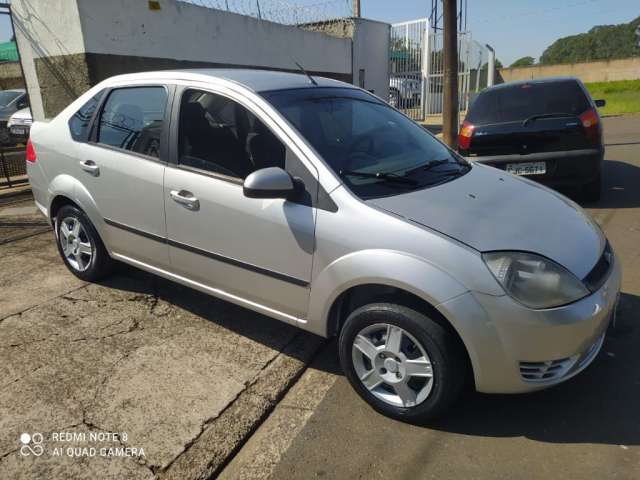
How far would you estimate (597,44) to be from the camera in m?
102

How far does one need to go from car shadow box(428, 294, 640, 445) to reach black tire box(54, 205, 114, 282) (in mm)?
2938

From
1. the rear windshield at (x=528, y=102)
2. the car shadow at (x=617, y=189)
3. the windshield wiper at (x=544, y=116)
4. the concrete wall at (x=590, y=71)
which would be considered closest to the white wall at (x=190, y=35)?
the rear windshield at (x=528, y=102)

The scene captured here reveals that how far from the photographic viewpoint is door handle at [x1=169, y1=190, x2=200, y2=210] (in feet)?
10.3

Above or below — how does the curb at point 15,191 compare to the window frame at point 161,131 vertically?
below

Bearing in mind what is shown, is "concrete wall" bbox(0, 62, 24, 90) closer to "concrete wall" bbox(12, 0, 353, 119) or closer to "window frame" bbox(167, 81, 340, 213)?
"concrete wall" bbox(12, 0, 353, 119)

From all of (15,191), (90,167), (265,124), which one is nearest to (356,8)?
(15,191)

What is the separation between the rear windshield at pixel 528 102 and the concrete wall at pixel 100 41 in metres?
5.41

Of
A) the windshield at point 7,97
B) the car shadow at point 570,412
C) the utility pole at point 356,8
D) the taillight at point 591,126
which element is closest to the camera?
the car shadow at point 570,412

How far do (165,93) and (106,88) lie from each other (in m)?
0.82

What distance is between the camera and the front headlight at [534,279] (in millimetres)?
2309

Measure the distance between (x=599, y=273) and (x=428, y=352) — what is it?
3.27ft

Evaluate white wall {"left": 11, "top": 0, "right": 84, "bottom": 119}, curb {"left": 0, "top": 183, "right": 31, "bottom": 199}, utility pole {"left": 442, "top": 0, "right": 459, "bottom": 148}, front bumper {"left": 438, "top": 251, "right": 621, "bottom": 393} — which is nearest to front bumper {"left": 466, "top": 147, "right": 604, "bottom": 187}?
utility pole {"left": 442, "top": 0, "right": 459, "bottom": 148}

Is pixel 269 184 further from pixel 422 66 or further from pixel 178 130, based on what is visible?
pixel 422 66

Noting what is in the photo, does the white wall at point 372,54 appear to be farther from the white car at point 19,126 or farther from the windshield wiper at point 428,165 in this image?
the windshield wiper at point 428,165
